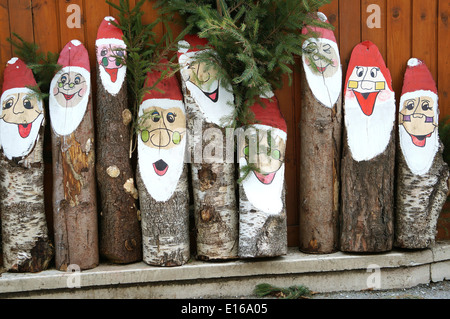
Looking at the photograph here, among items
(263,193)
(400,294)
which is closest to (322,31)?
(263,193)

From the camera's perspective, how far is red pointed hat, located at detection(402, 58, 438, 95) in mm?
3410

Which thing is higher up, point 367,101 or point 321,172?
point 367,101

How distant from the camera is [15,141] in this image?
3.04 meters

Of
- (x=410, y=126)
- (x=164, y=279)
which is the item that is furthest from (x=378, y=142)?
(x=164, y=279)

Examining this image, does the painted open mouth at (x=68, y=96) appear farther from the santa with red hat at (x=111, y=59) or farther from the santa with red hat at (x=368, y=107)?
the santa with red hat at (x=368, y=107)

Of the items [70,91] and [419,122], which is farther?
[419,122]

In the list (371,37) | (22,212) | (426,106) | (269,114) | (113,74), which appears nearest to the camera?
(22,212)

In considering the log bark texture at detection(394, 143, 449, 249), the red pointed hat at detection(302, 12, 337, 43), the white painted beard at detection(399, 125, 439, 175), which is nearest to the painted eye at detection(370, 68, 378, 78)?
the red pointed hat at detection(302, 12, 337, 43)

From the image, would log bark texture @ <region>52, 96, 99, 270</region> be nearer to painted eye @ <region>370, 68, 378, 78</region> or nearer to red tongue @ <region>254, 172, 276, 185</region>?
red tongue @ <region>254, 172, 276, 185</region>

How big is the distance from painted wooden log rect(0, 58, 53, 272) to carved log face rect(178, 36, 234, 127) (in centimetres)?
107

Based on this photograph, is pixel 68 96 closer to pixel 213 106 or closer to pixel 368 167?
pixel 213 106

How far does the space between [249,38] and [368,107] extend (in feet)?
3.44

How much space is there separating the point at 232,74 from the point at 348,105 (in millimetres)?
914

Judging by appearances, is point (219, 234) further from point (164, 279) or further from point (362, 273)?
point (362, 273)
